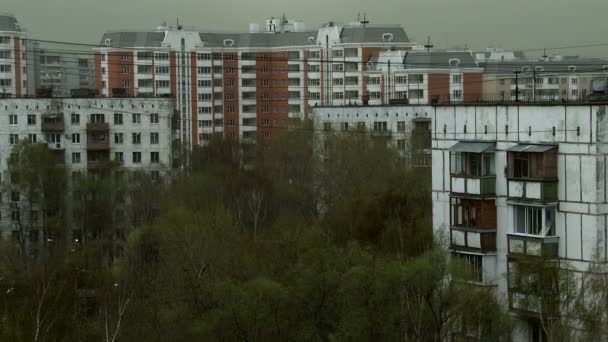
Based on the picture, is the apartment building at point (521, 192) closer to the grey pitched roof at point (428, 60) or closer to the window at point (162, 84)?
the grey pitched roof at point (428, 60)

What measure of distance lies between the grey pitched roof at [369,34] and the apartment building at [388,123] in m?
16.5

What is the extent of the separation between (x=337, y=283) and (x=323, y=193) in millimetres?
17182

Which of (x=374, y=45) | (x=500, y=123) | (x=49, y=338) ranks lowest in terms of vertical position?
(x=49, y=338)

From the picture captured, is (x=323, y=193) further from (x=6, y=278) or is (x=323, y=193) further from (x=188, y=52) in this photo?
(x=188, y=52)

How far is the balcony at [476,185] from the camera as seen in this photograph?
19.4 m

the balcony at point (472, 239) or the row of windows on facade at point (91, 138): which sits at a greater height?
the row of windows on facade at point (91, 138)

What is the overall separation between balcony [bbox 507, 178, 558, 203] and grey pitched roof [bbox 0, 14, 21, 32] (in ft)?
151

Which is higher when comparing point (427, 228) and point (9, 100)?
point (9, 100)

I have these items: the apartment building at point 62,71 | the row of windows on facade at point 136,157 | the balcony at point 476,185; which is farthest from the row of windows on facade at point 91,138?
the apartment building at point 62,71

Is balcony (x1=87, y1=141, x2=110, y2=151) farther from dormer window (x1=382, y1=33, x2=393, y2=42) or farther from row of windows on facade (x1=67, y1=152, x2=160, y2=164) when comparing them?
dormer window (x1=382, y1=33, x2=393, y2=42)

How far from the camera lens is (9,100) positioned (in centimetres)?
3756

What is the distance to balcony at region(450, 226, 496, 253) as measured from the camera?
19266 mm

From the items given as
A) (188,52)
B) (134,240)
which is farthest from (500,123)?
(188,52)

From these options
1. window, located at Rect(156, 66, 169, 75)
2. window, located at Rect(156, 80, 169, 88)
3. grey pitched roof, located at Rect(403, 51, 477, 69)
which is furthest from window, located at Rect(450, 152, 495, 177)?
window, located at Rect(156, 66, 169, 75)
